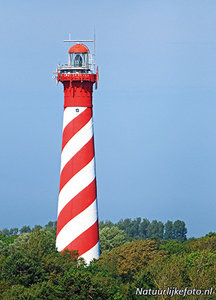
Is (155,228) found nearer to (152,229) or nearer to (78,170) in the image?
(152,229)

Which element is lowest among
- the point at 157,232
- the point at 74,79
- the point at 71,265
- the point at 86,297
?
the point at 86,297

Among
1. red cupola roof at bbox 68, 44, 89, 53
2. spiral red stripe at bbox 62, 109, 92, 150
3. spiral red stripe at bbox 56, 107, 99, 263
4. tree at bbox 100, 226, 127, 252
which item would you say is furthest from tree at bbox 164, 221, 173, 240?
spiral red stripe at bbox 62, 109, 92, 150

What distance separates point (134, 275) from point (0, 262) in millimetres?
8152

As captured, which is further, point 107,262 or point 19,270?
point 107,262

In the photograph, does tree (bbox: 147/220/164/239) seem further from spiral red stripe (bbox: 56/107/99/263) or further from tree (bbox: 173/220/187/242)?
spiral red stripe (bbox: 56/107/99/263)

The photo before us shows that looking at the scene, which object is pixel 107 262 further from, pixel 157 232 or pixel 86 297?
pixel 157 232

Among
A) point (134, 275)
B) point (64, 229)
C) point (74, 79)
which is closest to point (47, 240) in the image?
point (64, 229)

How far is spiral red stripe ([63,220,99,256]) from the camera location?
49344 millimetres

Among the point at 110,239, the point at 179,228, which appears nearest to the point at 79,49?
the point at 110,239

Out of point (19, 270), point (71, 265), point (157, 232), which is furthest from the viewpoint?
point (157, 232)

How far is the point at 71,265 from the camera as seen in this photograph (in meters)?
47.2

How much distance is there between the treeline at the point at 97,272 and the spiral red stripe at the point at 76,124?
22.2 feet

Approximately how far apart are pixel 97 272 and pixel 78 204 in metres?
4.64

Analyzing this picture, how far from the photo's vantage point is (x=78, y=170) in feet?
161
